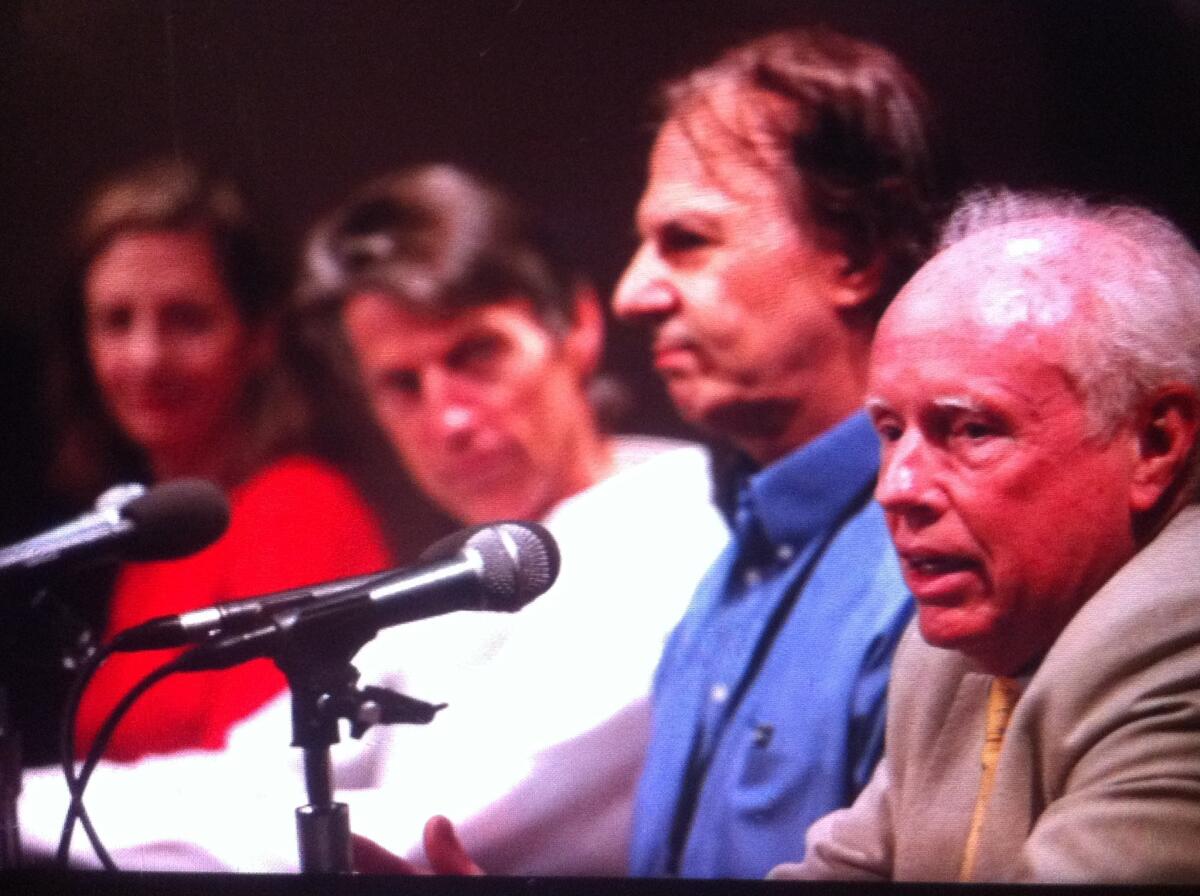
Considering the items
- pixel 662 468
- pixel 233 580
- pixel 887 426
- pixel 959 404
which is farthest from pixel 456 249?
pixel 959 404

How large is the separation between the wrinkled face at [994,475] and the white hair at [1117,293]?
32 mm

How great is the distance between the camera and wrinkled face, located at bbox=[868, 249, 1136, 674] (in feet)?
6.68

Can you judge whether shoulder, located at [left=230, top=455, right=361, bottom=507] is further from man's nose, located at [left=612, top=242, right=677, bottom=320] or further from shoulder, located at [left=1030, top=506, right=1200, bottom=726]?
shoulder, located at [left=1030, top=506, right=1200, bottom=726]

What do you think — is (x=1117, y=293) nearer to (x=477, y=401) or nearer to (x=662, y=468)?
(x=662, y=468)

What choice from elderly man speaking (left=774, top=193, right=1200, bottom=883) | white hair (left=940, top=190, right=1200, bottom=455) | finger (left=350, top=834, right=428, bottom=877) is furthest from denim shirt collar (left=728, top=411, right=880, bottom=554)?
finger (left=350, top=834, right=428, bottom=877)

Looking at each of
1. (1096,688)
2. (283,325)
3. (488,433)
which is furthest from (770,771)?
(283,325)

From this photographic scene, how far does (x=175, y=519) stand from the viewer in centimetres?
226

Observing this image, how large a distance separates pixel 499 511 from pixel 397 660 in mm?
317

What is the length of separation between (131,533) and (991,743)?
1.27m

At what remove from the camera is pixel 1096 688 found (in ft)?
6.33

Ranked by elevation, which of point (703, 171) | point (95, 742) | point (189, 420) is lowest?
point (95, 742)

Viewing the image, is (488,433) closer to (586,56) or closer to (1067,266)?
(586,56)

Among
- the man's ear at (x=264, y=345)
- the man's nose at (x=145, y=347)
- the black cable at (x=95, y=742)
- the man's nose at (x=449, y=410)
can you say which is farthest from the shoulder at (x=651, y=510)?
the man's nose at (x=145, y=347)

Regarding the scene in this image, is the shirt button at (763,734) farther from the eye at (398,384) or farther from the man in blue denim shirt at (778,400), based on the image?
the eye at (398,384)
